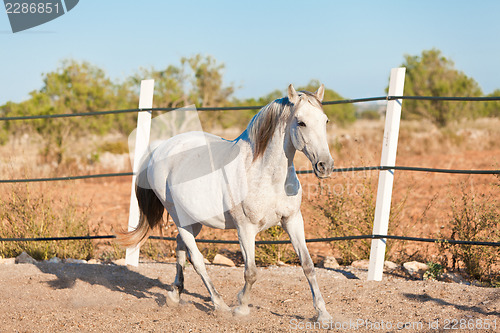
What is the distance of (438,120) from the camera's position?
21953 mm

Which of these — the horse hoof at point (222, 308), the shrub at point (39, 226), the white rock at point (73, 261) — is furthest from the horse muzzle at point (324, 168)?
the shrub at point (39, 226)

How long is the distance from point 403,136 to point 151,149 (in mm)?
15769

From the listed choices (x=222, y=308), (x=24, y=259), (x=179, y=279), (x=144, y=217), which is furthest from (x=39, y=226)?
(x=222, y=308)

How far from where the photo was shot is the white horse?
3098mm

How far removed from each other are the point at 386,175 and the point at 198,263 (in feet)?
6.15

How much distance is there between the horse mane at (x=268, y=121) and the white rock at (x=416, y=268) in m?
2.40

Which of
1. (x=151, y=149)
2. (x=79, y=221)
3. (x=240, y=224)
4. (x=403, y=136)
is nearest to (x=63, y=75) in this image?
(x=403, y=136)

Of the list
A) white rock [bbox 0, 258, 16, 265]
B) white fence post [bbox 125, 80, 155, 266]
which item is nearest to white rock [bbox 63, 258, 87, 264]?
white rock [bbox 0, 258, 16, 265]

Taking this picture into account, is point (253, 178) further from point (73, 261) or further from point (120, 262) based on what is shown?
point (73, 261)

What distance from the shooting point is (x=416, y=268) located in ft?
16.1

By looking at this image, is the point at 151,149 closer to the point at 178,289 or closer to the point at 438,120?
the point at 178,289

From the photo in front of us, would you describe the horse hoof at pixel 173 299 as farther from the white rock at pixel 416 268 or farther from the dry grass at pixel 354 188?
the white rock at pixel 416 268

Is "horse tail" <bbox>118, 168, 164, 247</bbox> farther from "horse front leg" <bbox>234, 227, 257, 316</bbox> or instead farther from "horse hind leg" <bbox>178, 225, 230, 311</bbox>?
"horse front leg" <bbox>234, 227, 257, 316</bbox>

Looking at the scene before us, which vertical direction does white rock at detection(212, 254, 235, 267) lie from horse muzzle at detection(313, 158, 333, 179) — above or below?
below
